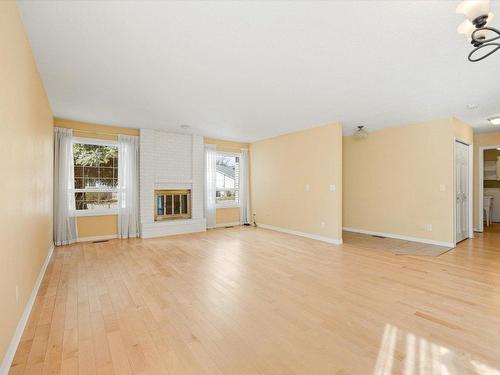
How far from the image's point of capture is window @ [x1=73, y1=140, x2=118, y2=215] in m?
5.27

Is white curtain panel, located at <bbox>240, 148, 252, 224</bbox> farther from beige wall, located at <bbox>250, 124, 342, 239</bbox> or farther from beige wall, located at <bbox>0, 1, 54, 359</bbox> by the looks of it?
beige wall, located at <bbox>0, 1, 54, 359</bbox>

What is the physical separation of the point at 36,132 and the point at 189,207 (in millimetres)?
4066

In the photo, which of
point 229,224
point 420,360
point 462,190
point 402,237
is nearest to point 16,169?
point 420,360

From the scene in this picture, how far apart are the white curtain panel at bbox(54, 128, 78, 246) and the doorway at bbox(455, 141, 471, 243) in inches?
313

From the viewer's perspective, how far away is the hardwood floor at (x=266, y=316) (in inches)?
65.7

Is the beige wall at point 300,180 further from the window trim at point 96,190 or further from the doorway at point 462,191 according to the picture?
the window trim at point 96,190

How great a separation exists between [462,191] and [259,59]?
5433 millimetres

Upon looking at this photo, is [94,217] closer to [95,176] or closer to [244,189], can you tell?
[95,176]

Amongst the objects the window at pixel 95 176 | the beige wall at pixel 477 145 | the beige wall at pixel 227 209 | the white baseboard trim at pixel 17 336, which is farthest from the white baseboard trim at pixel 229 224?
the beige wall at pixel 477 145

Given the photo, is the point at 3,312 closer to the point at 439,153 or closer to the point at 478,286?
the point at 478,286

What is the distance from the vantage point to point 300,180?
238 inches

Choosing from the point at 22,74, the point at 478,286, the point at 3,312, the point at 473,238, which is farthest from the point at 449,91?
the point at 3,312

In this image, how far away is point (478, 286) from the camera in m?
2.90

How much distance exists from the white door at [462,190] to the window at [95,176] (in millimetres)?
7458
